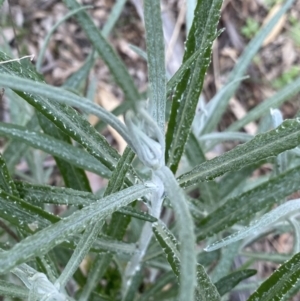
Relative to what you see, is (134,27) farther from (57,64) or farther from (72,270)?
(72,270)

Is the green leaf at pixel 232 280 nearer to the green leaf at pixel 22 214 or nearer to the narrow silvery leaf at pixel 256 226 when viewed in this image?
the narrow silvery leaf at pixel 256 226

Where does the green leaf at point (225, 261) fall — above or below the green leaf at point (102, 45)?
below

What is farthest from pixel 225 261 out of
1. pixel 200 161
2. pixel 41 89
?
pixel 41 89

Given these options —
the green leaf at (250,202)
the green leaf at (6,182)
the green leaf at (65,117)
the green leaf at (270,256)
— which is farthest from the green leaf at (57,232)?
the green leaf at (270,256)

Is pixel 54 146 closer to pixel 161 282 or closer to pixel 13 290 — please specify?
pixel 13 290

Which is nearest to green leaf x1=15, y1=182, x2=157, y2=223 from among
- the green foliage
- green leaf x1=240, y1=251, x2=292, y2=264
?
the green foliage

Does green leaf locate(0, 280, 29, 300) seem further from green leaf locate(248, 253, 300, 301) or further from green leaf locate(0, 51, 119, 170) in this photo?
green leaf locate(248, 253, 300, 301)
